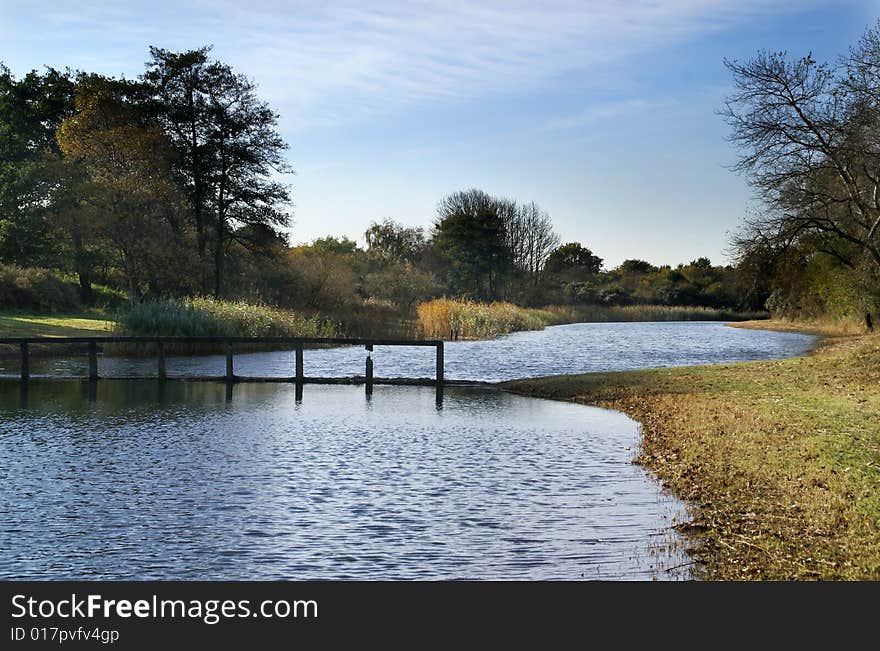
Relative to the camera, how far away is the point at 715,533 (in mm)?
9414

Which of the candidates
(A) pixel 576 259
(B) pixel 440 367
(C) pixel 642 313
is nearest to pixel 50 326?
(B) pixel 440 367

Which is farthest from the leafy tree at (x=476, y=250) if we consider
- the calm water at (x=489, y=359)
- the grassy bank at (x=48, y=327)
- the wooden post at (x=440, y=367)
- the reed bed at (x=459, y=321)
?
the wooden post at (x=440, y=367)

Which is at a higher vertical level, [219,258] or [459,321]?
[219,258]

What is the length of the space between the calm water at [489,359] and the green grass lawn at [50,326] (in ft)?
9.56

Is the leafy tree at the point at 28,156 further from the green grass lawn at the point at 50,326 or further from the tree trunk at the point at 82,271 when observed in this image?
the green grass lawn at the point at 50,326

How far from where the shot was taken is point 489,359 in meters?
36.4

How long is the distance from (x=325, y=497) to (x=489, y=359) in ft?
82.7

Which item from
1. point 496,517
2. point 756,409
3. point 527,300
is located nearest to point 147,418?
point 496,517

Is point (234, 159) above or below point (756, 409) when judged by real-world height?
above

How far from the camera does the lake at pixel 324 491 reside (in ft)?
28.5

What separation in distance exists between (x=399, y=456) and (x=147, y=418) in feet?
22.8

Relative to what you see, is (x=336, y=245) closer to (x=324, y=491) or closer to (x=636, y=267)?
(x=636, y=267)

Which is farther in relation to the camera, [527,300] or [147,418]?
[527,300]

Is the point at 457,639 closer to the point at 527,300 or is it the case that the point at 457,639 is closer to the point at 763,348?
the point at 763,348
